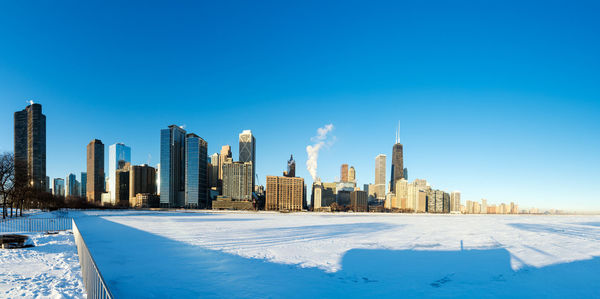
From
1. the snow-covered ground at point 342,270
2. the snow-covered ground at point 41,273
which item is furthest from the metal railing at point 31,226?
the snow-covered ground at point 41,273

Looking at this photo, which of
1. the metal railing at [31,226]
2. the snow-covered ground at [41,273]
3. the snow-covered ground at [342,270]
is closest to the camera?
the snow-covered ground at [41,273]

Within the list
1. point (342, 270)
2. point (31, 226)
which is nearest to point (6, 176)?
point (31, 226)

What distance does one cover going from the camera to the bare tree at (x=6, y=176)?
41.3 metres

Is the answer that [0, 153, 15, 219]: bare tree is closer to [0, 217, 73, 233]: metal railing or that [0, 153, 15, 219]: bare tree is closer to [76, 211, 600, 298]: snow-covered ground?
[0, 217, 73, 233]: metal railing

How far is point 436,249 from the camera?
Answer: 54.8 feet

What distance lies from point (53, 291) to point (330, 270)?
8.47m

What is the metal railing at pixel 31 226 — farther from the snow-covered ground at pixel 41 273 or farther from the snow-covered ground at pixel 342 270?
the snow-covered ground at pixel 41 273

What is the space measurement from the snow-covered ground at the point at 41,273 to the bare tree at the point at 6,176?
37680 mm

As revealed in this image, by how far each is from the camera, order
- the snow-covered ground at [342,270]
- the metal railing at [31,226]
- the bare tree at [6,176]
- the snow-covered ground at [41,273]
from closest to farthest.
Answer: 1. the snow-covered ground at [41,273]
2. the snow-covered ground at [342,270]
3. the metal railing at [31,226]
4. the bare tree at [6,176]

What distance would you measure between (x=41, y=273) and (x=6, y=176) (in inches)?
1811

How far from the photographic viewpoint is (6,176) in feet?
139

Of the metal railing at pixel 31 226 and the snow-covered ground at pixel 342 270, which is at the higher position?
the snow-covered ground at pixel 342 270

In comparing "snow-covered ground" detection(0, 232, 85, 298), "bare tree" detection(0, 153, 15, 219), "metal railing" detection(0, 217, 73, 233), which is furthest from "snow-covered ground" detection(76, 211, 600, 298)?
"bare tree" detection(0, 153, 15, 219)

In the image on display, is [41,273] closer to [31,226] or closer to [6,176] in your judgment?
[31,226]
